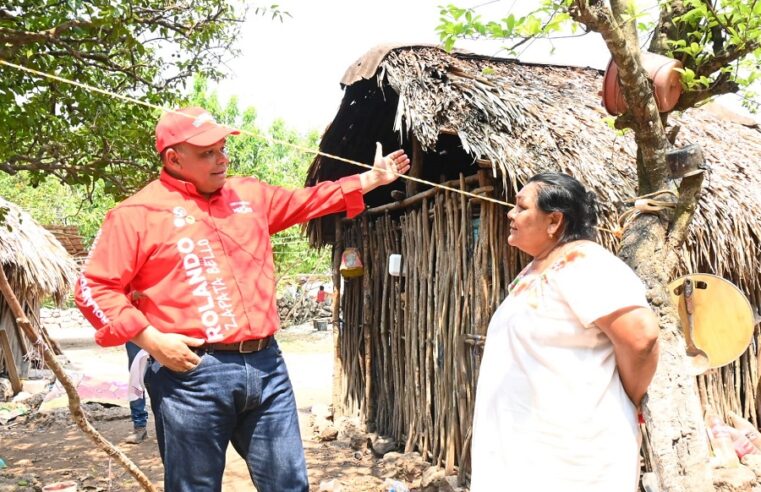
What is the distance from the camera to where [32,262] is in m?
9.95

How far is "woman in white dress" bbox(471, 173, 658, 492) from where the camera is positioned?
75.7 inches

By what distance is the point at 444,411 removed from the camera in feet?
17.9

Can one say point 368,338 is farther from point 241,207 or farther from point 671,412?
point 671,412

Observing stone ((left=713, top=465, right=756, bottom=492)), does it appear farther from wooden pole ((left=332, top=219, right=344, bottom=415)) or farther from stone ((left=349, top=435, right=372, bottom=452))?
wooden pole ((left=332, top=219, right=344, bottom=415))

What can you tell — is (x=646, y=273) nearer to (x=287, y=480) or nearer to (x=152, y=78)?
(x=287, y=480)

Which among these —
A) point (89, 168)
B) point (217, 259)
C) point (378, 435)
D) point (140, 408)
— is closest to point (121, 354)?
point (140, 408)

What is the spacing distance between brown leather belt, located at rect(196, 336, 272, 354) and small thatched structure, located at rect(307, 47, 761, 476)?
2.36 meters

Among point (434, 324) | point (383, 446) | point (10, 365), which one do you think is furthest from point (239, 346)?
point (10, 365)

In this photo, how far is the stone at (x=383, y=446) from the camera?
6297mm

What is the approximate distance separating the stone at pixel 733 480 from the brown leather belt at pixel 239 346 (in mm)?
3398

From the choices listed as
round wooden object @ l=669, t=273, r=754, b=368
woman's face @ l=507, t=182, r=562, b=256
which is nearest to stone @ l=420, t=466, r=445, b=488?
round wooden object @ l=669, t=273, r=754, b=368

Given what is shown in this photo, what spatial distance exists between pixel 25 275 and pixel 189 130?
881 cm

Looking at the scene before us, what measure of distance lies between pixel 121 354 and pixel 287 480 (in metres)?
15.1

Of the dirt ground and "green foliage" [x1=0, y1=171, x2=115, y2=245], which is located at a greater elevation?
"green foliage" [x1=0, y1=171, x2=115, y2=245]
